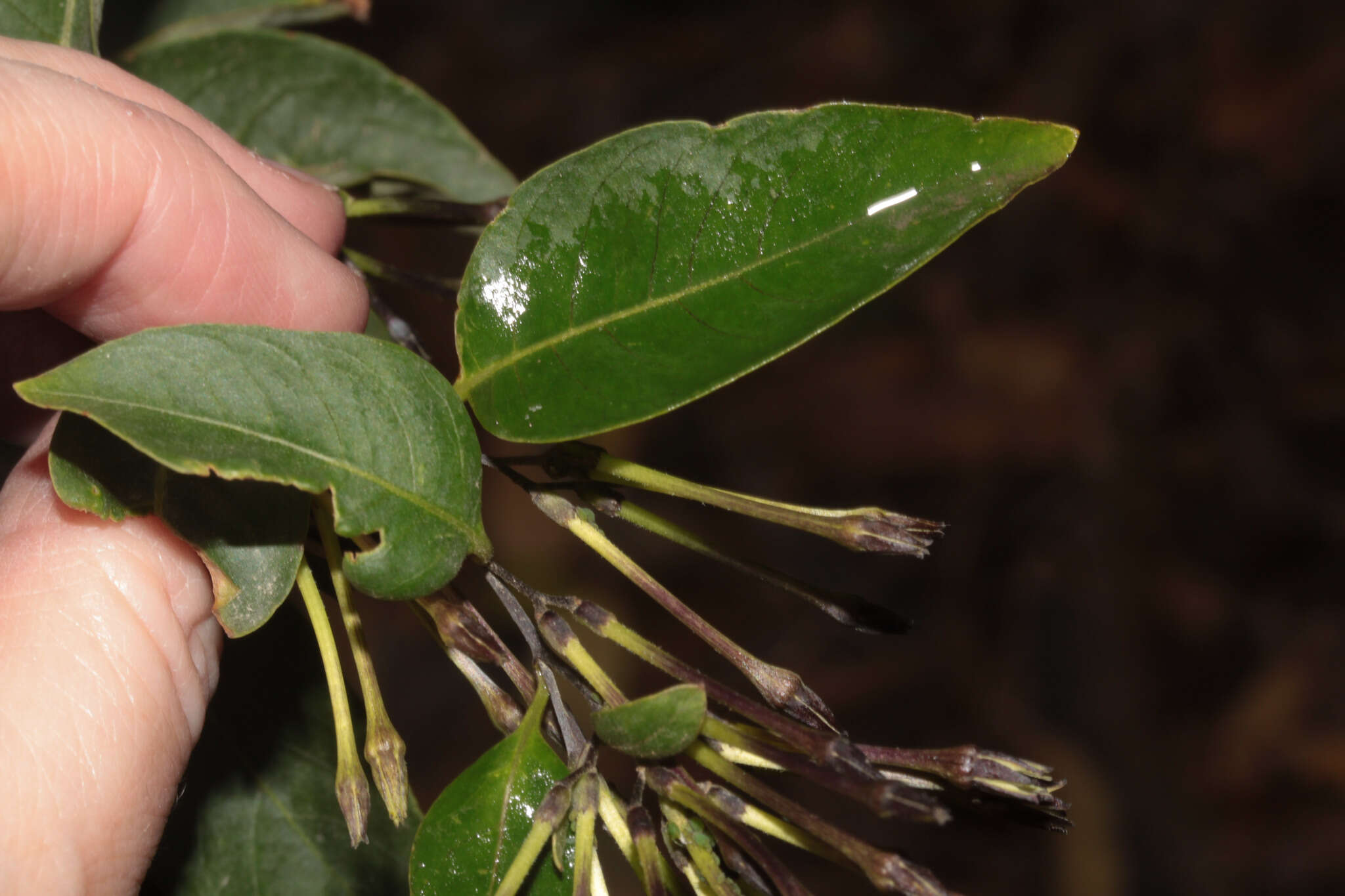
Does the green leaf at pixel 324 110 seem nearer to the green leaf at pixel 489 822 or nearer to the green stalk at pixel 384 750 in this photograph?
the green stalk at pixel 384 750

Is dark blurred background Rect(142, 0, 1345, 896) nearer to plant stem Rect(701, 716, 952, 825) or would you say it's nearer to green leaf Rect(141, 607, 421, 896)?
green leaf Rect(141, 607, 421, 896)

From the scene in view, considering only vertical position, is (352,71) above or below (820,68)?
below

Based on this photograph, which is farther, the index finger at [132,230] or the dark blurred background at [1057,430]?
the dark blurred background at [1057,430]

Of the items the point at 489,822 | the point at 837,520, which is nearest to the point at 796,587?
the point at 837,520

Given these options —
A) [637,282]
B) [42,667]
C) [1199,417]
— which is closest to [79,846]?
[42,667]

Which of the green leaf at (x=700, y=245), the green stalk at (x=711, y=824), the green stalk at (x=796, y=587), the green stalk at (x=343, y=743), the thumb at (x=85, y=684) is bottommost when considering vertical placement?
the thumb at (x=85, y=684)

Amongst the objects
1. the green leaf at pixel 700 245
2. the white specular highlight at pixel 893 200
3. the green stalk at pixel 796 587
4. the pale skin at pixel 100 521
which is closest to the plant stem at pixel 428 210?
the pale skin at pixel 100 521

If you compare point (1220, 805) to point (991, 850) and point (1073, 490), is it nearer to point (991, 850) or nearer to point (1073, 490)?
point (991, 850)
